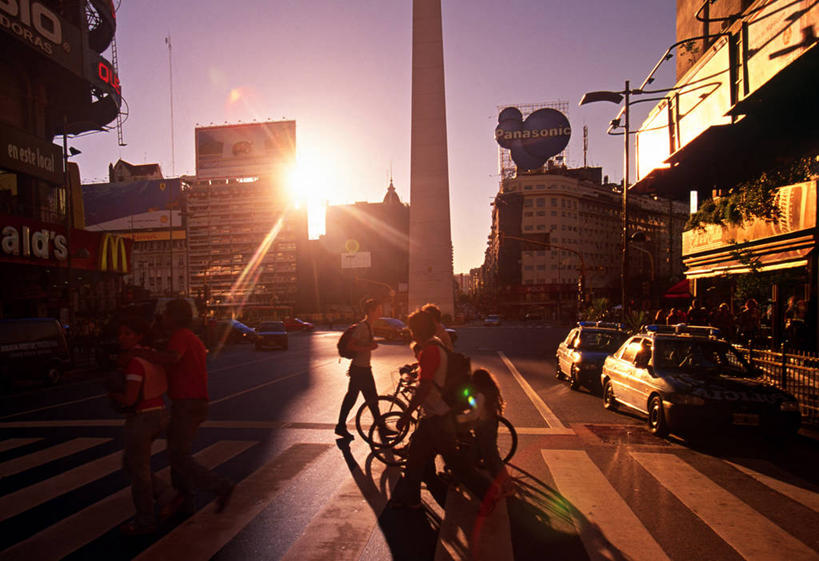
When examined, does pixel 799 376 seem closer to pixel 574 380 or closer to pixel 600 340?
pixel 574 380

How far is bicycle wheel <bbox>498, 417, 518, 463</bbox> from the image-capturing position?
264 inches

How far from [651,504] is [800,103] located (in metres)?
12.7

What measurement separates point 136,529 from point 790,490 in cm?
589

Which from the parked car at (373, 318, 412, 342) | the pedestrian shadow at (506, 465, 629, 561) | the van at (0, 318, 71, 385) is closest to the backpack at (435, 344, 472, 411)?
the pedestrian shadow at (506, 465, 629, 561)

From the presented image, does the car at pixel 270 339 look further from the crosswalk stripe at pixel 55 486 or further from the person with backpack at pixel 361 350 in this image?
the crosswalk stripe at pixel 55 486

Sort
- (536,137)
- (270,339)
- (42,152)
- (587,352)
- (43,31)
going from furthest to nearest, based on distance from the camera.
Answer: (536,137) < (270,339) < (42,152) < (43,31) < (587,352)

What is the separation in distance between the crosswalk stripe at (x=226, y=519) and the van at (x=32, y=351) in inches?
431

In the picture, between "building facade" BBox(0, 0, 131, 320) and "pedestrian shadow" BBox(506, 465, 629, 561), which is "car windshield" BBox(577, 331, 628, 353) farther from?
"building facade" BBox(0, 0, 131, 320)

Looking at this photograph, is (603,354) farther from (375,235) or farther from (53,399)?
(375,235)

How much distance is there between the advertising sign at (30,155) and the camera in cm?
2583

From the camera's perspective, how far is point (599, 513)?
5070 mm

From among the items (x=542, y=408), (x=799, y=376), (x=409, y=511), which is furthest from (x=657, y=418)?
(x=409, y=511)

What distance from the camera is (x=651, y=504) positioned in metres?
5.34

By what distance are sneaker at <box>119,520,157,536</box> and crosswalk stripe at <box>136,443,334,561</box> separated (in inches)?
6.0
